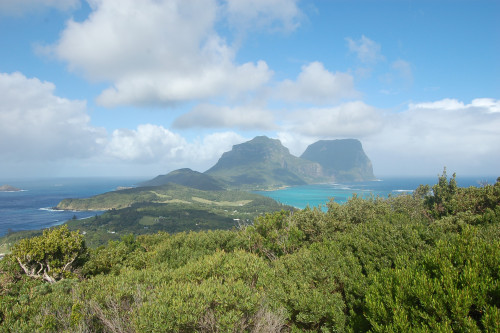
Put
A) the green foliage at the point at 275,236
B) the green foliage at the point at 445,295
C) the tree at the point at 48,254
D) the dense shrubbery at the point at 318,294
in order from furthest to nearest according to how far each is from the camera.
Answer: the green foliage at the point at 275,236 → the tree at the point at 48,254 → the dense shrubbery at the point at 318,294 → the green foliage at the point at 445,295

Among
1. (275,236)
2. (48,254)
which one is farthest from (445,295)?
(48,254)

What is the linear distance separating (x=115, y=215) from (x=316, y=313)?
219 m

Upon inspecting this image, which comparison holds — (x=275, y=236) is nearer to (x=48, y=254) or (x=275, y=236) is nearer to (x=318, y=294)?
(x=318, y=294)

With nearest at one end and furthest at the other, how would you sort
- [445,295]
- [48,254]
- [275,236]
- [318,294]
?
[445,295] < [318,294] < [48,254] < [275,236]

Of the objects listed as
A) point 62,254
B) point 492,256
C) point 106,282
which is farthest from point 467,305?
point 62,254

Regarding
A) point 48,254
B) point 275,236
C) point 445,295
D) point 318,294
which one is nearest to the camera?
point 445,295

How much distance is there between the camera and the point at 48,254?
21031 mm

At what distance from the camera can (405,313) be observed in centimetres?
659

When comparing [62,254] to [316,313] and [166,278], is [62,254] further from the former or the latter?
[316,313]

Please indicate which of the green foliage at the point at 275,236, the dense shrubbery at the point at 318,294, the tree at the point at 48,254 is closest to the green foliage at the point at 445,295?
the dense shrubbery at the point at 318,294

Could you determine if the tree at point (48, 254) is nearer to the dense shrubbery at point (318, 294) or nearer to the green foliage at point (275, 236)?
the dense shrubbery at point (318, 294)

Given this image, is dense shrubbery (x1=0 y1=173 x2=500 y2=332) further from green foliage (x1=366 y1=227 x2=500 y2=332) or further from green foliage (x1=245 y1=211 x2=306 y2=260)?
green foliage (x1=245 y1=211 x2=306 y2=260)

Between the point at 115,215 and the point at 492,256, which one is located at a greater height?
the point at 492,256

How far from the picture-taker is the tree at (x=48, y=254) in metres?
20.0
